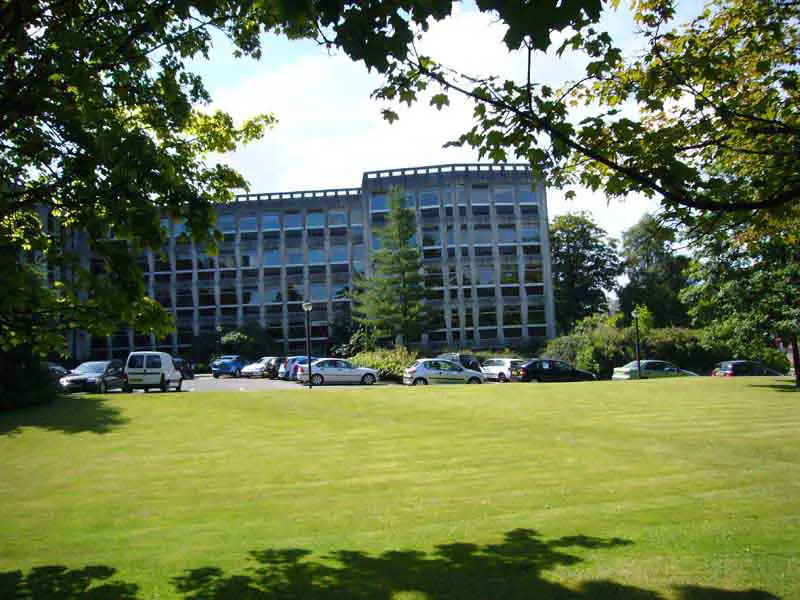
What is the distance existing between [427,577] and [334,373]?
1133 inches

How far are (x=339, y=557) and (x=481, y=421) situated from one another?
10.6 m

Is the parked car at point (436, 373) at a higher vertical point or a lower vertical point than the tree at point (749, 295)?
lower

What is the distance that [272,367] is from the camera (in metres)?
42.9

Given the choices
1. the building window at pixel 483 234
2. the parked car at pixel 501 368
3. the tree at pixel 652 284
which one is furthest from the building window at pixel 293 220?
the parked car at pixel 501 368

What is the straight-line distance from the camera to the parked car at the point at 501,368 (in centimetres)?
3597

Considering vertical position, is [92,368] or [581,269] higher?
[581,269]

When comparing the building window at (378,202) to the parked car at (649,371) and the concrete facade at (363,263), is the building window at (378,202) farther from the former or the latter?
the parked car at (649,371)

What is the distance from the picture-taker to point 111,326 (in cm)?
616

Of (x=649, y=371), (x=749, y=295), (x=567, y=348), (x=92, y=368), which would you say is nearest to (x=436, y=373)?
(x=749, y=295)

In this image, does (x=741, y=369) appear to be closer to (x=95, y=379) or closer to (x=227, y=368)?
(x=227, y=368)

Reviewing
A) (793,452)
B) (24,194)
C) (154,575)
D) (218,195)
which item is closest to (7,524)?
(154,575)

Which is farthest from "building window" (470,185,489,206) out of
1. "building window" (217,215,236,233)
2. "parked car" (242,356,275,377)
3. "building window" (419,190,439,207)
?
"parked car" (242,356,275,377)

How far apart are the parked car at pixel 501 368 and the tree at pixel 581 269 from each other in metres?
38.7

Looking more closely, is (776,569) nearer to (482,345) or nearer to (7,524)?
(7,524)
